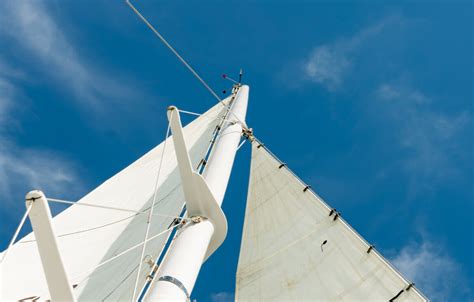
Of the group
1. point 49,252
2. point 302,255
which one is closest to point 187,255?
point 49,252

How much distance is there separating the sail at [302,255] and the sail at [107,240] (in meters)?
2.20

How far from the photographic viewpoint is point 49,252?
2359mm

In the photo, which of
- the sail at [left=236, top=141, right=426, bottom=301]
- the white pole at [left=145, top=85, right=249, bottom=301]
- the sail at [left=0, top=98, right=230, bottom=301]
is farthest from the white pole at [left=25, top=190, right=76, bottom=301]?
the sail at [left=236, top=141, right=426, bottom=301]

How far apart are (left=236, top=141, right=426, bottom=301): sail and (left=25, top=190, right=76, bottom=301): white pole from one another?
5.26 metres

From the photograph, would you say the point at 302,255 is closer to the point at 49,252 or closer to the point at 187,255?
the point at 187,255

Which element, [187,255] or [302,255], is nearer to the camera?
[187,255]

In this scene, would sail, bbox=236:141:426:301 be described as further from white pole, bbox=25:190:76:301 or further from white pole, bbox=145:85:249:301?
white pole, bbox=25:190:76:301

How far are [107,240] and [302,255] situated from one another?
3.78 m

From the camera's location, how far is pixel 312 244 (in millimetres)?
7547

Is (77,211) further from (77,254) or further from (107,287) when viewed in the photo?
(107,287)

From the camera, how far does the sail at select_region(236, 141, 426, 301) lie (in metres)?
6.48

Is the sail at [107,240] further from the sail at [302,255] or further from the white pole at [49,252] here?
the sail at [302,255]

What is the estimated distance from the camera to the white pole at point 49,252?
2355mm

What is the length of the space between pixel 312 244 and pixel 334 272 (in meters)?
0.81
